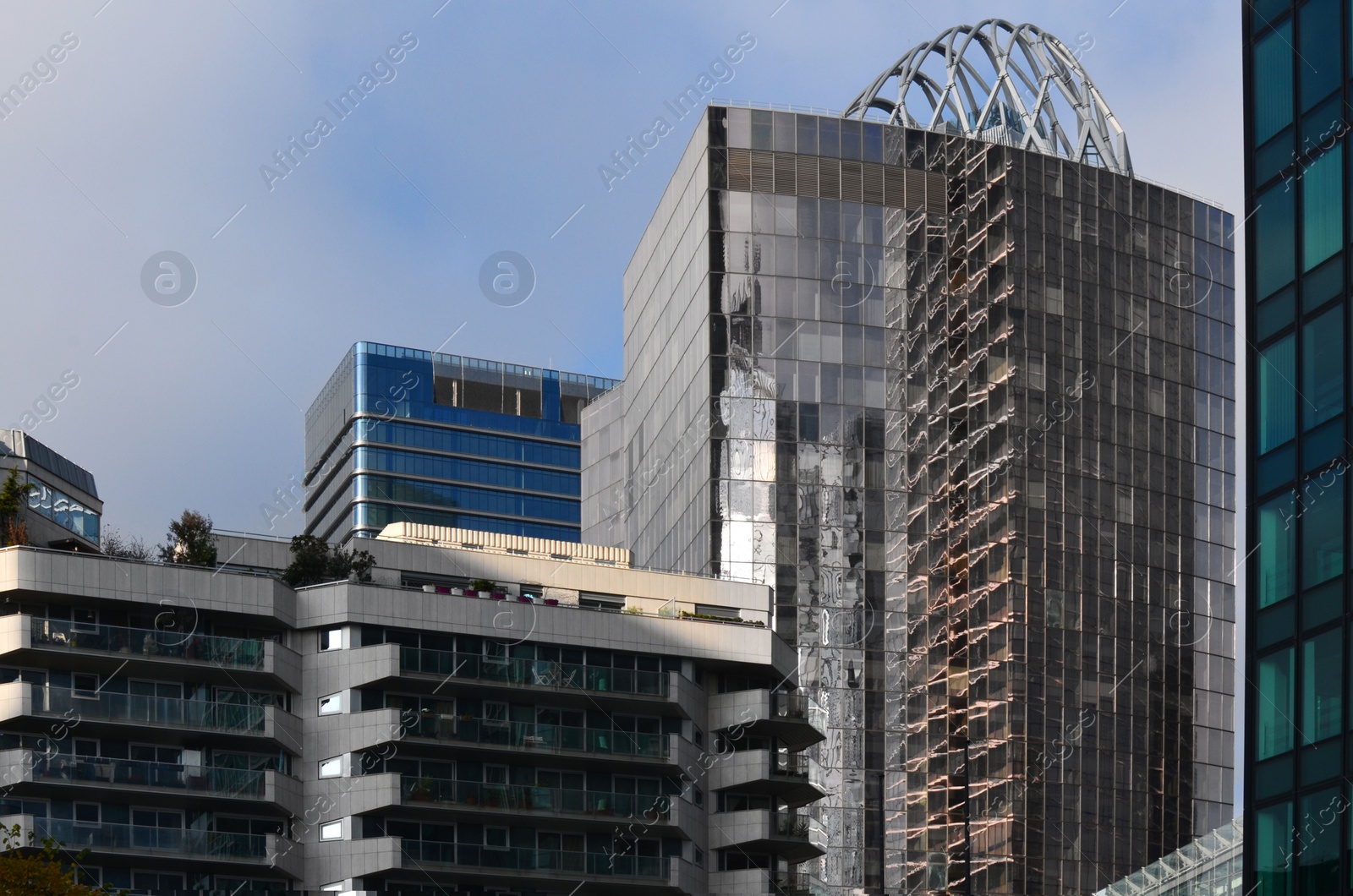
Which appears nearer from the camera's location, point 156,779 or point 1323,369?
point 1323,369

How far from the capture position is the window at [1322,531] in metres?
55.0

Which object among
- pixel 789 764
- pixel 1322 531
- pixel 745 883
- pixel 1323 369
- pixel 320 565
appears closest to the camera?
pixel 1322 531

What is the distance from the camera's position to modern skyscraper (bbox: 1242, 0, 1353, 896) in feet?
178

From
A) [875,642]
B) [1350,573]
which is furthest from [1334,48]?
[875,642]

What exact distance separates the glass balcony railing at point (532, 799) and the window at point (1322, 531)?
1759 inches

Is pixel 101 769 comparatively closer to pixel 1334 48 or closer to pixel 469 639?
pixel 469 639

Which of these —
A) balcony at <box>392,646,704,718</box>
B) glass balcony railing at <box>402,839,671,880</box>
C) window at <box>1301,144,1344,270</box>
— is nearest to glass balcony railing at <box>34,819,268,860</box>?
glass balcony railing at <box>402,839,671,880</box>

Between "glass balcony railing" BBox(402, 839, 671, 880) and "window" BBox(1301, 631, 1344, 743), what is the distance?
4450 cm

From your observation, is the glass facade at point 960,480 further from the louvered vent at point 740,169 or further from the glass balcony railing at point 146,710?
the glass balcony railing at point 146,710

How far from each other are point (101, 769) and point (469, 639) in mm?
16611

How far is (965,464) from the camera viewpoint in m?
139

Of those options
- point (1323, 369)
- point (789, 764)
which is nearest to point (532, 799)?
point (789, 764)

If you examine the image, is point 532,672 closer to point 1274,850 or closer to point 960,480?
point 1274,850

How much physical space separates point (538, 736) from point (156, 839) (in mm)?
16857
